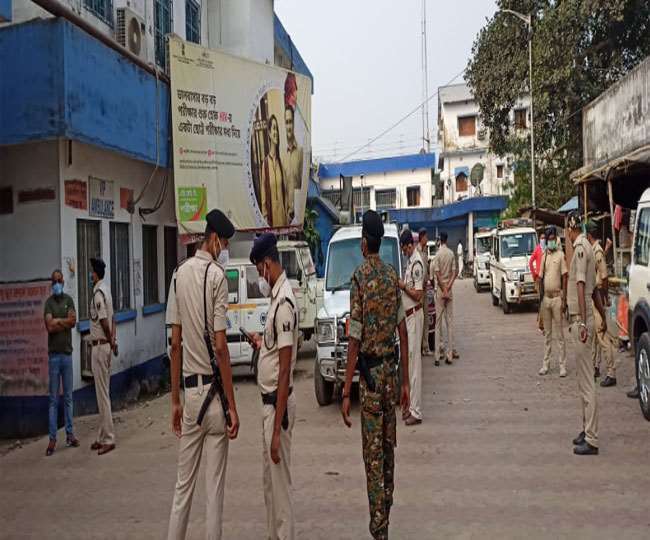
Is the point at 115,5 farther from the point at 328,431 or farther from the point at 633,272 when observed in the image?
the point at 633,272

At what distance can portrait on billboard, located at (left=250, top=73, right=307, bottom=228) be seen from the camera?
14.0m

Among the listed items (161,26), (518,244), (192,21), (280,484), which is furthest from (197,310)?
(518,244)

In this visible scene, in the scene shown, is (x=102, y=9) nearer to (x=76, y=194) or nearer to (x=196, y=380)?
(x=76, y=194)

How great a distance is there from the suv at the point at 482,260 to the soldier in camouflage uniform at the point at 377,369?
2256cm

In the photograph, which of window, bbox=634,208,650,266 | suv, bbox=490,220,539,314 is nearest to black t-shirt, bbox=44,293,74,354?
Result: window, bbox=634,208,650,266

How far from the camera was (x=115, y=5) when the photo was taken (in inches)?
430

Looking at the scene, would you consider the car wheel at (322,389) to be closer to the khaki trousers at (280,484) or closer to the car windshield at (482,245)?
Answer: the khaki trousers at (280,484)

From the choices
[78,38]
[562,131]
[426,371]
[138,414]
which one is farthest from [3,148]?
[562,131]

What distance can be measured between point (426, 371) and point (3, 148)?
23.3 ft

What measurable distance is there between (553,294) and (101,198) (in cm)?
692

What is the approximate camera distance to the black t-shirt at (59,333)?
7.68 m

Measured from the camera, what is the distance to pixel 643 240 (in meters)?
8.11

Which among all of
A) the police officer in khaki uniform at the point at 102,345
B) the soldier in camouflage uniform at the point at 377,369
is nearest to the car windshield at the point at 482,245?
the police officer in khaki uniform at the point at 102,345

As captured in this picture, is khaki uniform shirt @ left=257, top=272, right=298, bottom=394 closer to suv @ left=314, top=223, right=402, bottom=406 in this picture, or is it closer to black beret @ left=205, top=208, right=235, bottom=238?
black beret @ left=205, top=208, right=235, bottom=238
